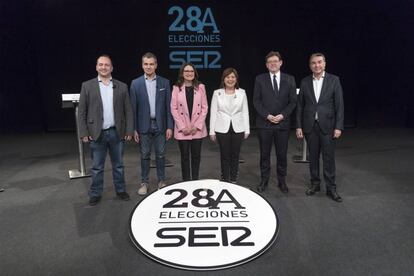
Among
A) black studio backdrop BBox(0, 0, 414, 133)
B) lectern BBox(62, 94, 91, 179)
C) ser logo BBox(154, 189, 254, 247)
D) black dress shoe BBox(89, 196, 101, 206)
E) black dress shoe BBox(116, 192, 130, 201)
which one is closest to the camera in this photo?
ser logo BBox(154, 189, 254, 247)

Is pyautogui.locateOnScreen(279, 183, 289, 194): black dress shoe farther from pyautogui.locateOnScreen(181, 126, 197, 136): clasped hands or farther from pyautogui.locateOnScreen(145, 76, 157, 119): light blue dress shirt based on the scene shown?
pyautogui.locateOnScreen(145, 76, 157, 119): light blue dress shirt

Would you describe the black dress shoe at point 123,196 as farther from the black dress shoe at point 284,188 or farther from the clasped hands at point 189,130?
the black dress shoe at point 284,188

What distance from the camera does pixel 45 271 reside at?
2.37 m

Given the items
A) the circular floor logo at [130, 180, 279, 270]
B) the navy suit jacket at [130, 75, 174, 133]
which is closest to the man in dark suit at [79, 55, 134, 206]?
the navy suit jacket at [130, 75, 174, 133]

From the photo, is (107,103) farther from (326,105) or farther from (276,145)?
(326,105)

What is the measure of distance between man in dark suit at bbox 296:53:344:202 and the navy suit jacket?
1427 millimetres

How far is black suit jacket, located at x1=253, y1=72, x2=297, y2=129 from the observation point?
3.60m

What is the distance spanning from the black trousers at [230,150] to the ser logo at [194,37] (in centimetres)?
381

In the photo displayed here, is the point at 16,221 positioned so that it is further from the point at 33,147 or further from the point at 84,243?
the point at 33,147

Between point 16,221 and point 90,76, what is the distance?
4.58m

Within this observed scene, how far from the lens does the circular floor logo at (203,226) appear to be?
7.78 ft

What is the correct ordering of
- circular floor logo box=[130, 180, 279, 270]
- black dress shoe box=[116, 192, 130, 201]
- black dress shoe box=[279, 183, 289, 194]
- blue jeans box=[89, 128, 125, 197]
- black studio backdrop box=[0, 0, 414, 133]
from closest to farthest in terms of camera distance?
circular floor logo box=[130, 180, 279, 270], blue jeans box=[89, 128, 125, 197], black dress shoe box=[116, 192, 130, 201], black dress shoe box=[279, 183, 289, 194], black studio backdrop box=[0, 0, 414, 133]

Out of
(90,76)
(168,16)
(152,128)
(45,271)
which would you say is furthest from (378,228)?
(90,76)

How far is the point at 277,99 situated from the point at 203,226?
5.39 feet
